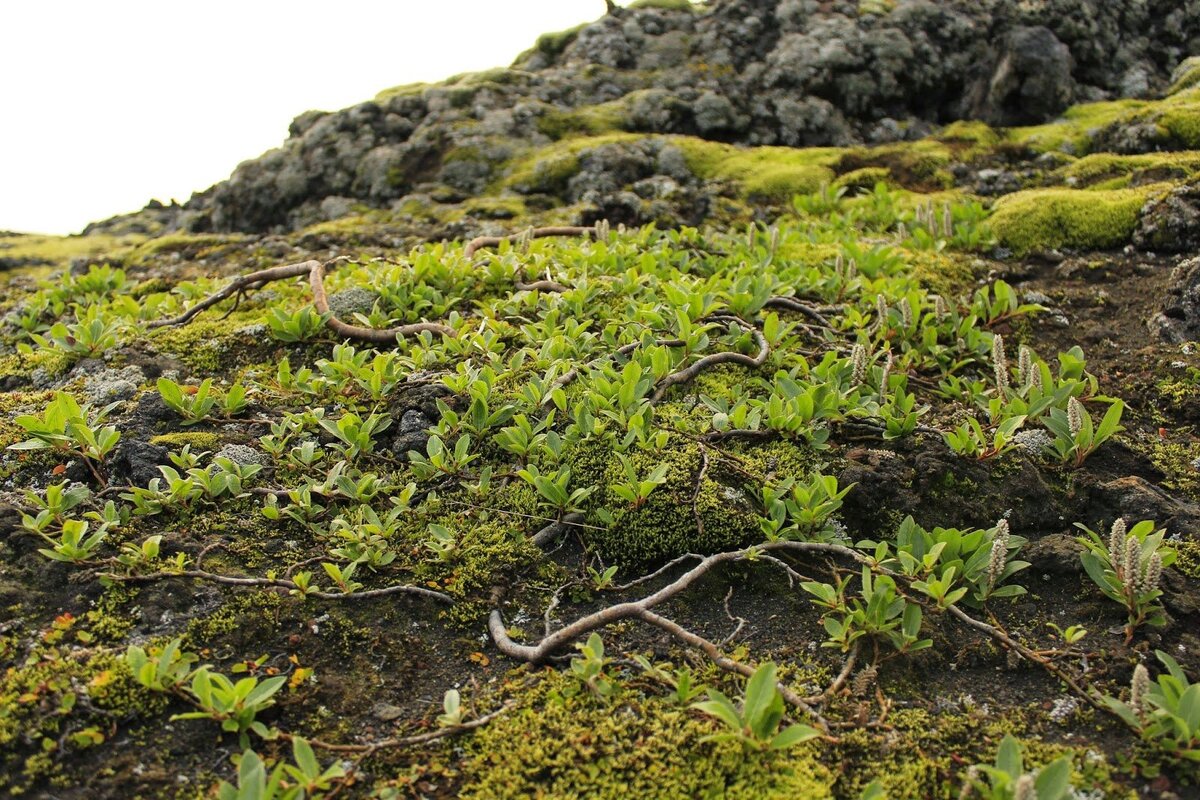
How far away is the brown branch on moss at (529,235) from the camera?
32.5 ft

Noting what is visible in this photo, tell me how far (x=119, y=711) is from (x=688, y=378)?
441 centimetres

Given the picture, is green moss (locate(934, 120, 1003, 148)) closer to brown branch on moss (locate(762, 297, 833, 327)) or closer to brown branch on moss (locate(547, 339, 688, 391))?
brown branch on moss (locate(762, 297, 833, 327))

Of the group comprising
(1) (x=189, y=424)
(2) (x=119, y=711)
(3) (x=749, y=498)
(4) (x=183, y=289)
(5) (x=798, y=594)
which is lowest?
(5) (x=798, y=594)

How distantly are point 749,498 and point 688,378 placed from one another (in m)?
1.61

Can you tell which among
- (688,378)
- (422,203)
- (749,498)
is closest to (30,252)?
(422,203)

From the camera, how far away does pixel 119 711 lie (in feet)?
11.8

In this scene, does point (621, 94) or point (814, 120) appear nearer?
point (814, 120)

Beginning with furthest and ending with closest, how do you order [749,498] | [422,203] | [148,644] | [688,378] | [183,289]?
[422,203], [183,289], [688,378], [749,498], [148,644]

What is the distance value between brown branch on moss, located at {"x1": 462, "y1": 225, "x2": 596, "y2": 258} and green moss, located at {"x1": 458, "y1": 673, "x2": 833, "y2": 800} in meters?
6.73

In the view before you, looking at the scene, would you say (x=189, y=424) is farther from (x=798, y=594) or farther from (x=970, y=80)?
(x=970, y=80)

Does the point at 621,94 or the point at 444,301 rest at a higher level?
the point at 621,94

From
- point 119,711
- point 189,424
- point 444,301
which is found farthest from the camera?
point 444,301

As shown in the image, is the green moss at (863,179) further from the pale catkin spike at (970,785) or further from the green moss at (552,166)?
the pale catkin spike at (970,785)

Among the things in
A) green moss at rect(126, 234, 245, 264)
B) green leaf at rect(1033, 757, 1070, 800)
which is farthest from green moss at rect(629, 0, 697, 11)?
green leaf at rect(1033, 757, 1070, 800)
